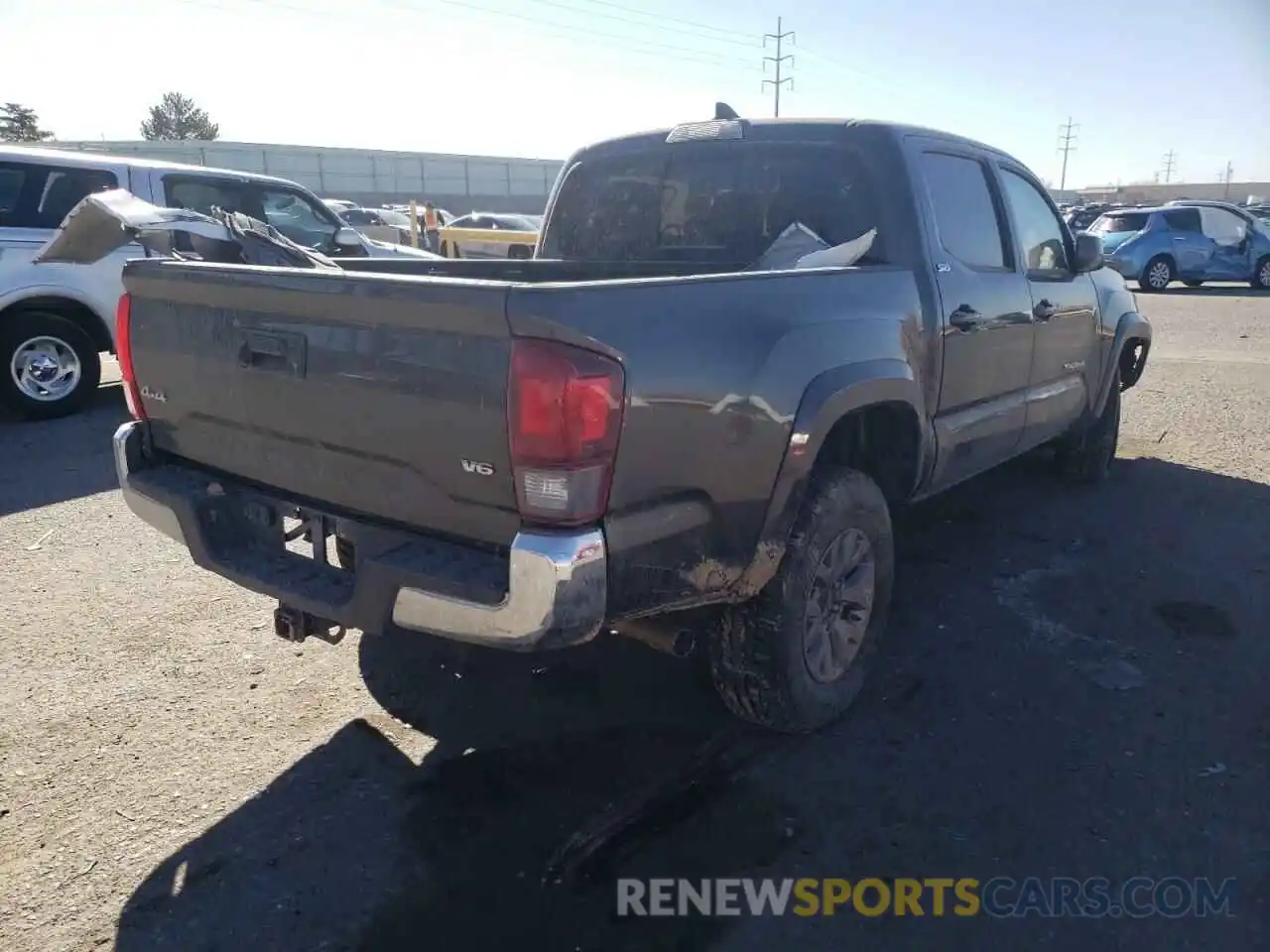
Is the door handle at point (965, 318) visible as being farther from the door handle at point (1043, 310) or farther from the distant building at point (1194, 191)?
the distant building at point (1194, 191)

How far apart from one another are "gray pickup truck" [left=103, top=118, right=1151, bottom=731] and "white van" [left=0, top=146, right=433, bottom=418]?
172 inches

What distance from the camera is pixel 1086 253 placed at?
5031 mm

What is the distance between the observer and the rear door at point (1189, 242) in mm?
20000

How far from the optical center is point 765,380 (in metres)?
2.64

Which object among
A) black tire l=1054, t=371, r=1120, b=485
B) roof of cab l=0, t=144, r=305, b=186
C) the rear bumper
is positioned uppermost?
roof of cab l=0, t=144, r=305, b=186

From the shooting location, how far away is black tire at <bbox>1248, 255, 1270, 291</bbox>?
20.4 meters

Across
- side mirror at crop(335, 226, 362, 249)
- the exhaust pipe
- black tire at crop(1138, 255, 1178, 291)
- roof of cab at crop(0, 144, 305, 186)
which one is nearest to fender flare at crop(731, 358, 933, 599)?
the exhaust pipe

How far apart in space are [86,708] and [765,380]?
2650 millimetres

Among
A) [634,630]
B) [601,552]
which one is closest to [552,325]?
[601,552]

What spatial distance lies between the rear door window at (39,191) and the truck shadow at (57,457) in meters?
1.45

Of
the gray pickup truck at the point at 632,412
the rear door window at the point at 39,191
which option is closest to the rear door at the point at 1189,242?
the gray pickup truck at the point at 632,412

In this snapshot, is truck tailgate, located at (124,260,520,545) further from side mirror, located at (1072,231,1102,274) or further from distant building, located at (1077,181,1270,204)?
distant building, located at (1077,181,1270,204)

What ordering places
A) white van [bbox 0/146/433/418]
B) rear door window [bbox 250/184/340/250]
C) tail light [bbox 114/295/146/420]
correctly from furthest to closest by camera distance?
rear door window [bbox 250/184/340/250] → white van [bbox 0/146/433/418] → tail light [bbox 114/295/146/420]

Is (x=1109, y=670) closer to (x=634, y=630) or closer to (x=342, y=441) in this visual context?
(x=634, y=630)
